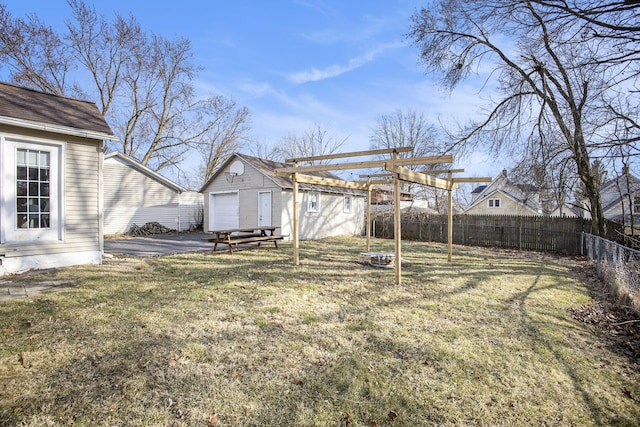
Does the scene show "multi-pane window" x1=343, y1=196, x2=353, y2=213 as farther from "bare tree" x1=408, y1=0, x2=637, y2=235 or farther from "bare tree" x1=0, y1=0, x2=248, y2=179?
"bare tree" x1=0, y1=0, x2=248, y2=179

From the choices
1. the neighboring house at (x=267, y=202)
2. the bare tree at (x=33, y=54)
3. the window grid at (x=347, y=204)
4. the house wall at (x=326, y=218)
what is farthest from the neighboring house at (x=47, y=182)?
the bare tree at (x=33, y=54)

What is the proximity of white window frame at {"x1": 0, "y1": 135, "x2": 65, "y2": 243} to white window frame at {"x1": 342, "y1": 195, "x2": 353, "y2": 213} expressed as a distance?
1368cm

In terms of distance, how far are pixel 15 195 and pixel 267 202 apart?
9.59 meters

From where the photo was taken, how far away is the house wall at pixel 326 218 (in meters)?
15.4

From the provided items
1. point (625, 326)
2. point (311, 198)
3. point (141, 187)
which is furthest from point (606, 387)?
point (141, 187)

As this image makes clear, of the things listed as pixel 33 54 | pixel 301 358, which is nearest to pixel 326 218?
pixel 301 358

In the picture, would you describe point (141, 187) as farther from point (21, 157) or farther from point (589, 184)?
point (589, 184)

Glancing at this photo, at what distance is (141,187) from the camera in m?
18.7

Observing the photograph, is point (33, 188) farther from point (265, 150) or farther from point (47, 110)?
point (265, 150)

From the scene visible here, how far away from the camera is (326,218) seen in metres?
17.5

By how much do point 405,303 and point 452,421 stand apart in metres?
2.96

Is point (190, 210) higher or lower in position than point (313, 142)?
lower

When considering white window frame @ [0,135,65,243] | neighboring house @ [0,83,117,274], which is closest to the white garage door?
neighboring house @ [0,83,117,274]

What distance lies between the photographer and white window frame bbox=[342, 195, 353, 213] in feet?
62.6
